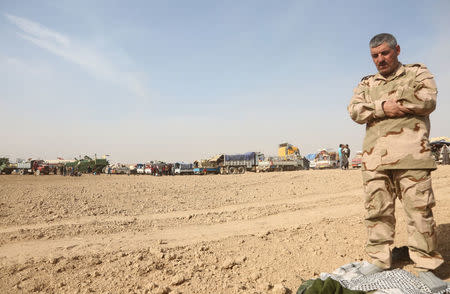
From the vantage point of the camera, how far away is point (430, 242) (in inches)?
86.3

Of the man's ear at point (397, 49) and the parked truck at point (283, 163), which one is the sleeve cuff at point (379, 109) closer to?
the man's ear at point (397, 49)

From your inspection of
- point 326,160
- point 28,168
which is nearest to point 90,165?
point 28,168

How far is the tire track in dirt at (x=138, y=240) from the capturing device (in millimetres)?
3885

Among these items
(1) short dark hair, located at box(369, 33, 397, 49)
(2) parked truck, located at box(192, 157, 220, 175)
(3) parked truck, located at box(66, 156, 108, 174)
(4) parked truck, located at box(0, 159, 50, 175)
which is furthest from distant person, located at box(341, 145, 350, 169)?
(4) parked truck, located at box(0, 159, 50, 175)

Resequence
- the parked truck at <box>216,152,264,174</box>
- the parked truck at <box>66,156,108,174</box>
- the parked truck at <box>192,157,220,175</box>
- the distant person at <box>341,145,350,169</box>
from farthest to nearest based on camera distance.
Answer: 1. the parked truck at <box>66,156,108,174</box>
2. the parked truck at <box>192,157,220,175</box>
3. the parked truck at <box>216,152,264,174</box>
4. the distant person at <box>341,145,350,169</box>

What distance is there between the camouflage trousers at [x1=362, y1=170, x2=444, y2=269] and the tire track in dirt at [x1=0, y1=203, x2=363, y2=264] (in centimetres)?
237

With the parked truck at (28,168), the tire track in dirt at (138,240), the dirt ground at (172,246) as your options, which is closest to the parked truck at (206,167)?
the parked truck at (28,168)

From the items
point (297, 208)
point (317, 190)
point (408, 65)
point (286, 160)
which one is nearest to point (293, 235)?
point (408, 65)

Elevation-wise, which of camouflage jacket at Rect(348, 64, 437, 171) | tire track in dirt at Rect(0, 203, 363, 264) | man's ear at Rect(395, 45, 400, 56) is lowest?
tire track in dirt at Rect(0, 203, 363, 264)

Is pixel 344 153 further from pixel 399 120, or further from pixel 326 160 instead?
pixel 399 120

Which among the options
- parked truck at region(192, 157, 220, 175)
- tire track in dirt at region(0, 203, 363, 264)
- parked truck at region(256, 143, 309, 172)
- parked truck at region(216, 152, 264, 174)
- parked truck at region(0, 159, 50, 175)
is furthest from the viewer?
parked truck at region(0, 159, 50, 175)

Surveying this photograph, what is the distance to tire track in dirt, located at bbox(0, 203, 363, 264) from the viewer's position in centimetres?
388

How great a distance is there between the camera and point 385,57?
8.29ft

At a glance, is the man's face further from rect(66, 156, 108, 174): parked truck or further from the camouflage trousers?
rect(66, 156, 108, 174): parked truck
